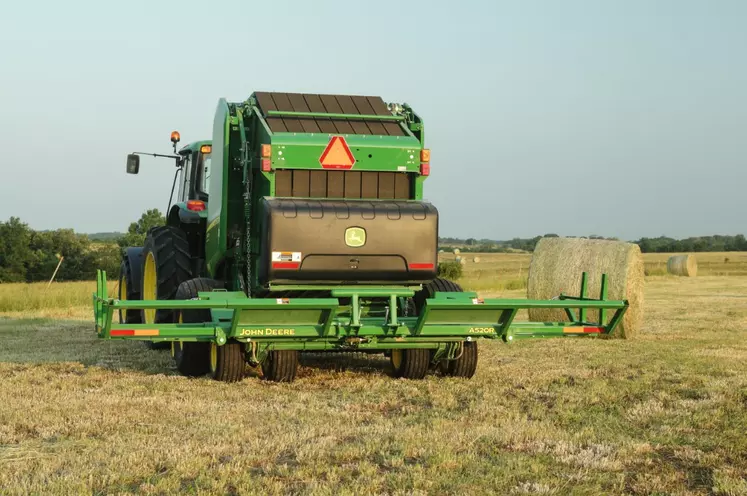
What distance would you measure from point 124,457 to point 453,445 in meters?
1.92

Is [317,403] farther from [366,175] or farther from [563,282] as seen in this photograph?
[563,282]

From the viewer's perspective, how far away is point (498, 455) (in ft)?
18.3

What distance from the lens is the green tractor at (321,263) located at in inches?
308

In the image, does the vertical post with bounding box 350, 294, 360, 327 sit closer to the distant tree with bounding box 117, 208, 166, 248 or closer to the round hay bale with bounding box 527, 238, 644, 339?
the round hay bale with bounding box 527, 238, 644, 339

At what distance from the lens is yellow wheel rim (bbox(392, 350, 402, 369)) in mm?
9109

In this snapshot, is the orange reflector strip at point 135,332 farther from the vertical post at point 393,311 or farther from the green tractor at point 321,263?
the vertical post at point 393,311

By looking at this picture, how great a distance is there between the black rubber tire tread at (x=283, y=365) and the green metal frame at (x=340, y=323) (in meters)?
0.33

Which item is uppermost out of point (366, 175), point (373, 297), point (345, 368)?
point (366, 175)

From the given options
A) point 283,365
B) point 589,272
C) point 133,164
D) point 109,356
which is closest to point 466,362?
point 283,365

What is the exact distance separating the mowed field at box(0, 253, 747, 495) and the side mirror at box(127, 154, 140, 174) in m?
2.19

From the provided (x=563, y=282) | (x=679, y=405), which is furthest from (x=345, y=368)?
(x=563, y=282)

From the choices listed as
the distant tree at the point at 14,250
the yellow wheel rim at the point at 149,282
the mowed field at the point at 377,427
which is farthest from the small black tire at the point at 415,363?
the distant tree at the point at 14,250

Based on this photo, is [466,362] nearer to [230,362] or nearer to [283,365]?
Result: [283,365]

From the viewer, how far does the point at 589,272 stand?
49.8 feet
